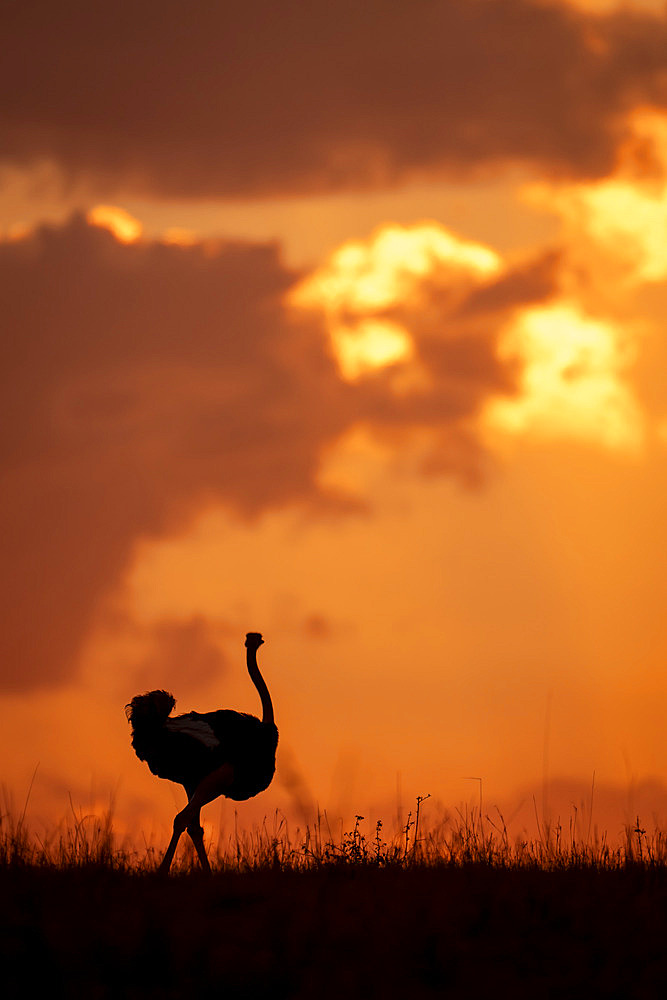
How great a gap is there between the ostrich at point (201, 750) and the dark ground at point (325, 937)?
163 cm

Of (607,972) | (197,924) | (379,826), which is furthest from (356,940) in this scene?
(379,826)

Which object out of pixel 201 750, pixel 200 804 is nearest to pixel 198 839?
pixel 200 804

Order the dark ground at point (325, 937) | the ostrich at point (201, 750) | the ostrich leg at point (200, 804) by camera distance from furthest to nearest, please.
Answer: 1. the ostrich at point (201, 750)
2. the ostrich leg at point (200, 804)
3. the dark ground at point (325, 937)

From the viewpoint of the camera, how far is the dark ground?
8672mm

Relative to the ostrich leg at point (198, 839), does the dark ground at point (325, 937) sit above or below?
below

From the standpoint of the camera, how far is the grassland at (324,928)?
871cm

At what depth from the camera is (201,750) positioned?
42.8 ft

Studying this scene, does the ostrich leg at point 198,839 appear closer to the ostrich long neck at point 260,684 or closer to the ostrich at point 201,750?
the ostrich at point 201,750

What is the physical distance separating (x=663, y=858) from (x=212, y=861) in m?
4.74

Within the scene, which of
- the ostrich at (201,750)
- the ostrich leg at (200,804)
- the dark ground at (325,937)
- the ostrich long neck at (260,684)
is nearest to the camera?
the dark ground at (325,937)

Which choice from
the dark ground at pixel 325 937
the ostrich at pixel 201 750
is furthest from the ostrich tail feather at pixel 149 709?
the dark ground at pixel 325 937

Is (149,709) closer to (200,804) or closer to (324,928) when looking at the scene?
(200,804)

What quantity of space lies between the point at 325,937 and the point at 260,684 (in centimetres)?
521

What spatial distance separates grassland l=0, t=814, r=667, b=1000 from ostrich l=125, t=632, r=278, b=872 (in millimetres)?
965
